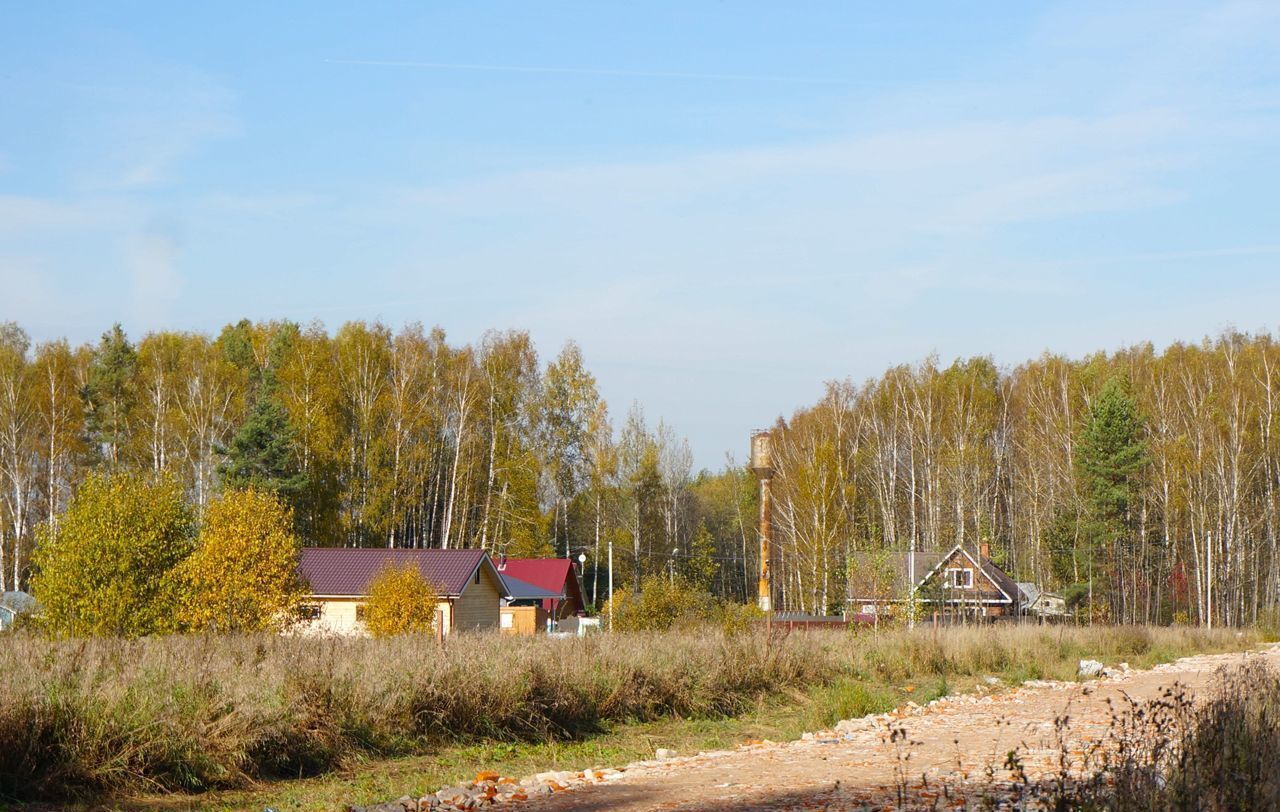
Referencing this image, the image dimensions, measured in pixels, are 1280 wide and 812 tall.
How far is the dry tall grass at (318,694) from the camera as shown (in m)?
12.3

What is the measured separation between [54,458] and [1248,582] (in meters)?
50.3

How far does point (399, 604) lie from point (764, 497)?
94.8 feet

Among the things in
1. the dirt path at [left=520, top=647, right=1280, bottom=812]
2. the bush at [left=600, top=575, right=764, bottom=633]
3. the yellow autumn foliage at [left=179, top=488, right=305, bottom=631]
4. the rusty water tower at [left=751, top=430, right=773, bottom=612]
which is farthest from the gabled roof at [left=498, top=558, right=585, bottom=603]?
the dirt path at [left=520, top=647, right=1280, bottom=812]

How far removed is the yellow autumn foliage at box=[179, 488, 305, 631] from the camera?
31109 millimetres

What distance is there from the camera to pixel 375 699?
50.6ft

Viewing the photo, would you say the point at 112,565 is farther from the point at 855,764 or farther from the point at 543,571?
the point at 543,571

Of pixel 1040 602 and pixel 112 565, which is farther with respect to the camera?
pixel 1040 602

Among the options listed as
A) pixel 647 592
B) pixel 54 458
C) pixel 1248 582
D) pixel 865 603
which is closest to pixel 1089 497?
pixel 1248 582

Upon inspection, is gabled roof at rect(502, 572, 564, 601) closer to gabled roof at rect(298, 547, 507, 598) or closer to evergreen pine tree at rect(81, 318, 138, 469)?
gabled roof at rect(298, 547, 507, 598)

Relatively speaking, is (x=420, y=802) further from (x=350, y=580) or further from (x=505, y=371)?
(x=505, y=371)

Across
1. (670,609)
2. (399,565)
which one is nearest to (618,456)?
(399,565)

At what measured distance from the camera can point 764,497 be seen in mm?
59594

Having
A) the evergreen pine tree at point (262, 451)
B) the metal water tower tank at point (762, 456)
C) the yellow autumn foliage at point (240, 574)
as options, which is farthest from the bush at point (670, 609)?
the metal water tower tank at point (762, 456)

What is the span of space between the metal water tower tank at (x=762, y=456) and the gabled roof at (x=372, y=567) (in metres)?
22.9
